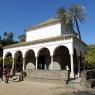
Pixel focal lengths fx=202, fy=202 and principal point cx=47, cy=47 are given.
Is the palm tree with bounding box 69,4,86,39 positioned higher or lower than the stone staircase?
higher

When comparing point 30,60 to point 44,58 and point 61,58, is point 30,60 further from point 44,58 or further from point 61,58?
point 61,58

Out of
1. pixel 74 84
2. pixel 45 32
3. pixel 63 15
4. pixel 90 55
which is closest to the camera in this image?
pixel 74 84

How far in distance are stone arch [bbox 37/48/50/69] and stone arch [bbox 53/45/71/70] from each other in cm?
143

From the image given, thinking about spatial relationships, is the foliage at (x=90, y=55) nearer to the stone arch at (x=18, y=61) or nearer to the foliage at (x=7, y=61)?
the stone arch at (x=18, y=61)

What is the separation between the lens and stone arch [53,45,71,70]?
27688mm

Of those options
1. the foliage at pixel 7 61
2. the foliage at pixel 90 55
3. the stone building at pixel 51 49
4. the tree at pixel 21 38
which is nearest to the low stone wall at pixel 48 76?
the stone building at pixel 51 49

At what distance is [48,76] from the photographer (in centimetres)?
2119

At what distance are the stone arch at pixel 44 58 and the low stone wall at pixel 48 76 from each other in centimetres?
612

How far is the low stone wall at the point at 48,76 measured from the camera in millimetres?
20094

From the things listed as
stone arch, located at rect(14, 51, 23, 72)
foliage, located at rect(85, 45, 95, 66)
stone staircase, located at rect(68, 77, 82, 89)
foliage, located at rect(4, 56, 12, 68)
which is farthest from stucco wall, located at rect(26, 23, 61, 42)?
stone staircase, located at rect(68, 77, 82, 89)

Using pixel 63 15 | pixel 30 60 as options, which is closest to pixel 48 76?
pixel 30 60

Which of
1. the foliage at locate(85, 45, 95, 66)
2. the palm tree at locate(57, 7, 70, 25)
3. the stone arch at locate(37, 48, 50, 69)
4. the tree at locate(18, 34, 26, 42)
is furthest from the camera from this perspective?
the tree at locate(18, 34, 26, 42)

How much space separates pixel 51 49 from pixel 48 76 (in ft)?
17.4

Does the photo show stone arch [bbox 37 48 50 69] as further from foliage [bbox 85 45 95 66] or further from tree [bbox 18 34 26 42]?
tree [bbox 18 34 26 42]
